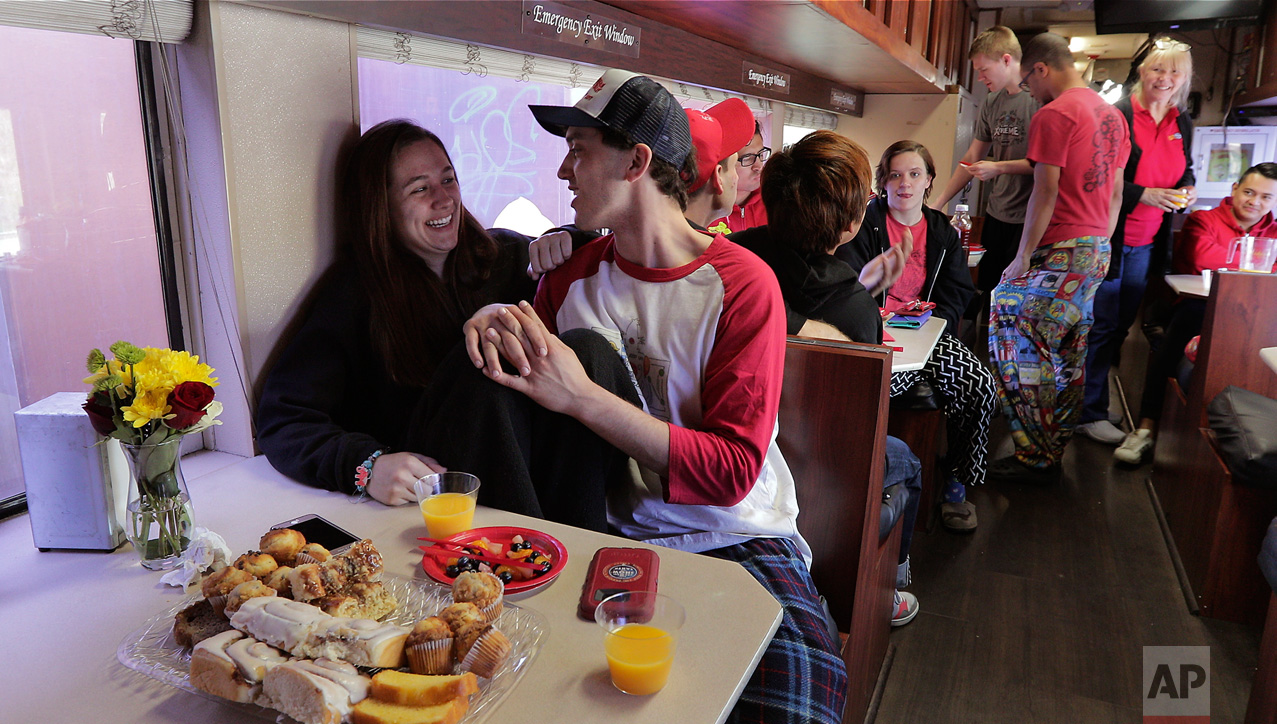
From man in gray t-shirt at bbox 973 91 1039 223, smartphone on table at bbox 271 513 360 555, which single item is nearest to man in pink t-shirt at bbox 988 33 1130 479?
man in gray t-shirt at bbox 973 91 1039 223

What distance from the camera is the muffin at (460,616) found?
0.89 m

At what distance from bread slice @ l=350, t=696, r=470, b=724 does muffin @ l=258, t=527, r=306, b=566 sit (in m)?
0.32

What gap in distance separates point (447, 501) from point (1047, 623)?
192 cm

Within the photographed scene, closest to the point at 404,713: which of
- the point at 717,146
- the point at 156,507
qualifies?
the point at 156,507

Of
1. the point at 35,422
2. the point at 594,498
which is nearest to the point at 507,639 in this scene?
the point at 594,498

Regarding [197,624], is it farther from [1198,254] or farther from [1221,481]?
[1198,254]

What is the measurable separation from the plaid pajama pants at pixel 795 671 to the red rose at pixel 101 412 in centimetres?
96

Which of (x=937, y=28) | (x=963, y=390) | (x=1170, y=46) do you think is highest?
(x=937, y=28)

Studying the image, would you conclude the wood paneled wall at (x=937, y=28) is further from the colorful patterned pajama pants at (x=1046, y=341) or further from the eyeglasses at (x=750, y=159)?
the colorful patterned pajama pants at (x=1046, y=341)

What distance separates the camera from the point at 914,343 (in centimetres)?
251

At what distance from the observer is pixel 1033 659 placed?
218cm

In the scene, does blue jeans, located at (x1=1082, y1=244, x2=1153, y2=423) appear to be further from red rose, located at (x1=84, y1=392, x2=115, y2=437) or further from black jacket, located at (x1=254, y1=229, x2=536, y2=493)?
red rose, located at (x1=84, y1=392, x2=115, y2=437)

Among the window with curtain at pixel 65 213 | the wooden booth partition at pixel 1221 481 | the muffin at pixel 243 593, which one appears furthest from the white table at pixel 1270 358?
the window with curtain at pixel 65 213

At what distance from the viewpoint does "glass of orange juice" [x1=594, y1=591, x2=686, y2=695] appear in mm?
858
